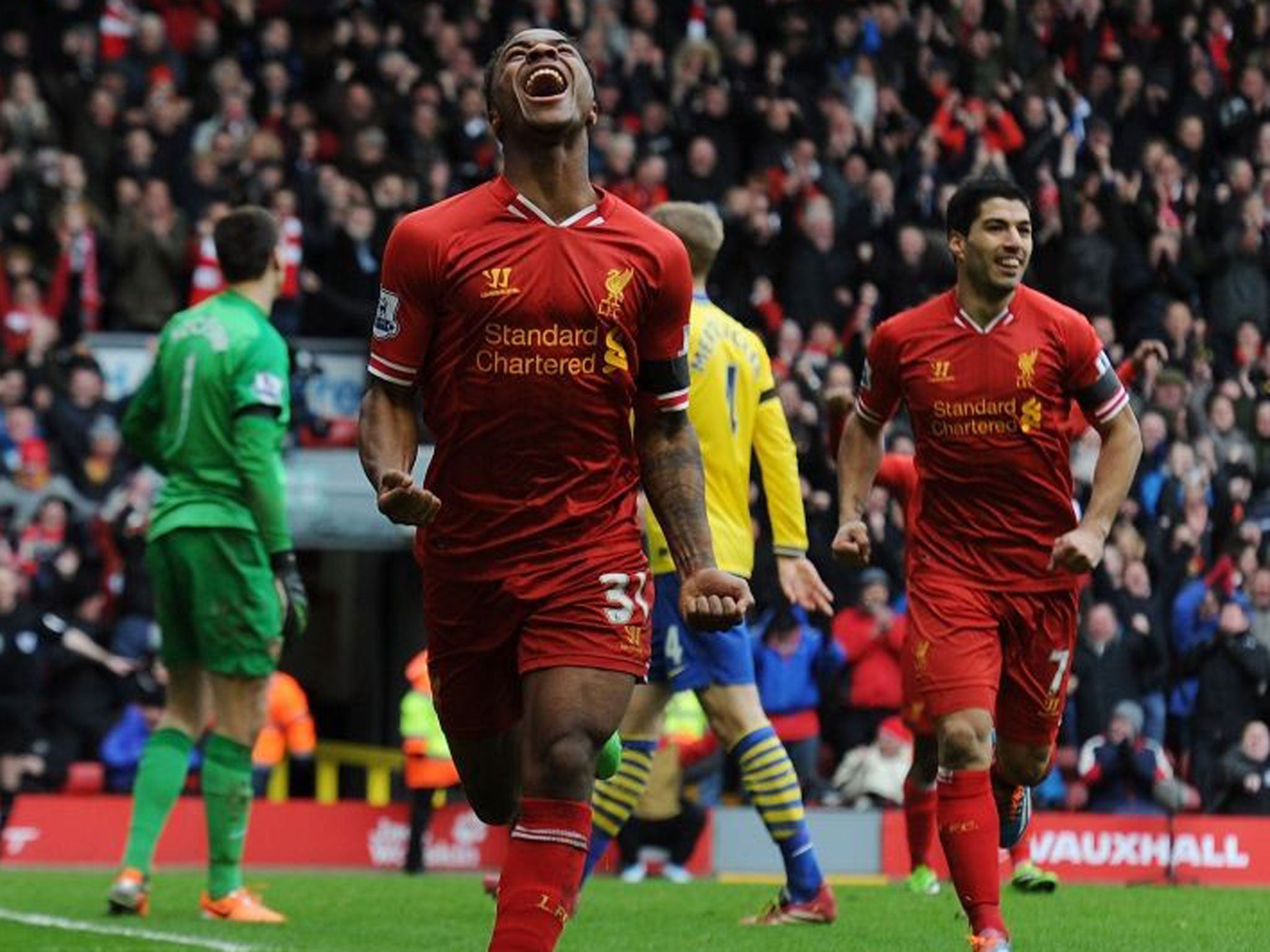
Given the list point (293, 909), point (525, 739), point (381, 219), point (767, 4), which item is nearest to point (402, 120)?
Answer: point (381, 219)

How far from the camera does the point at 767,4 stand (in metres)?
26.0

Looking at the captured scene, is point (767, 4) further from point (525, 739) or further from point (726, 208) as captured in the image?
point (525, 739)

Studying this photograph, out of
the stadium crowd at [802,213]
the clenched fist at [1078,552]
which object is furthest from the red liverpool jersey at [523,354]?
the stadium crowd at [802,213]

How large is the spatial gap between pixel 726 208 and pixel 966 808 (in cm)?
1346

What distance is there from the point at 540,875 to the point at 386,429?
123cm

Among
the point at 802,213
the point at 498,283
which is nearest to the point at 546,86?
the point at 498,283

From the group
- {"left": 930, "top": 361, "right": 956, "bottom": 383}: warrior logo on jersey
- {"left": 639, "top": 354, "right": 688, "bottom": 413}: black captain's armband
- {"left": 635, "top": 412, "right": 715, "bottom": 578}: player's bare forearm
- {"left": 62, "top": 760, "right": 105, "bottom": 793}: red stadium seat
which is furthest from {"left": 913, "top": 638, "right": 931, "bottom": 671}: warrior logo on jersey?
{"left": 62, "top": 760, "right": 105, "bottom": 793}: red stadium seat

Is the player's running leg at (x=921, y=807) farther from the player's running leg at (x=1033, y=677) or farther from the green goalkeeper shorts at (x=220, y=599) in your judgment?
the green goalkeeper shorts at (x=220, y=599)

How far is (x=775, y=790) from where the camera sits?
1053 centimetres

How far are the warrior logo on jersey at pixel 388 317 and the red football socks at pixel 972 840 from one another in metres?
2.79

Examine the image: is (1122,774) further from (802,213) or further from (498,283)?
(498,283)

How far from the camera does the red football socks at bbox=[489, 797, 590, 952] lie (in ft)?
22.1

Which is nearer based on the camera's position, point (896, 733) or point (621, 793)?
point (621, 793)

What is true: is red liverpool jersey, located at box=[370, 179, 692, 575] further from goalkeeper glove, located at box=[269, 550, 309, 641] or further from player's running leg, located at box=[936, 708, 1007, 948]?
goalkeeper glove, located at box=[269, 550, 309, 641]
